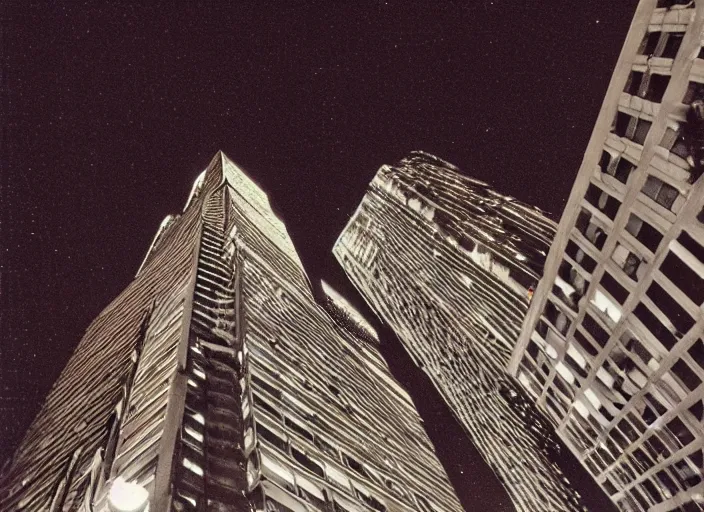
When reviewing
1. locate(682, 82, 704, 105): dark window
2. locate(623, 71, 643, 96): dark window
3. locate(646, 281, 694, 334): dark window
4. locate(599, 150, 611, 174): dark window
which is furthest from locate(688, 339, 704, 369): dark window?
locate(623, 71, 643, 96): dark window

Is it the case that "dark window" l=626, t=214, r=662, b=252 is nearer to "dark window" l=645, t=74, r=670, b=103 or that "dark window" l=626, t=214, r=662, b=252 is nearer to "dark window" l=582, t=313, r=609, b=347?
"dark window" l=645, t=74, r=670, b=103

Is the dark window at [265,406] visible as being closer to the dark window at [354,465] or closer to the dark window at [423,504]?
the dark window at [354,465]

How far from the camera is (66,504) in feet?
57.3

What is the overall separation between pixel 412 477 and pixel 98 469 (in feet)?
76.6

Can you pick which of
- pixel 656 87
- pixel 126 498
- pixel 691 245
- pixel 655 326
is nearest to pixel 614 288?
pixel 655 326

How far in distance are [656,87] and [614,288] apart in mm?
9797

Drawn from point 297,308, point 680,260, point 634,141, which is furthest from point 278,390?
point 297,308

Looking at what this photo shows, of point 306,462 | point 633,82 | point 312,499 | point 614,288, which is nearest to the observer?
point 312,499

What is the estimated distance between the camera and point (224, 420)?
1808cm

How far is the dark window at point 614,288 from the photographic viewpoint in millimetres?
27953

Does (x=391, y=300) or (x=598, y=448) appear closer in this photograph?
(x=598, y=448)

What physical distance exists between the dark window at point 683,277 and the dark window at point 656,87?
6307mm

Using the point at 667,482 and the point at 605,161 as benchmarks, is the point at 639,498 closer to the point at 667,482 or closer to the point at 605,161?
the point at 667,482

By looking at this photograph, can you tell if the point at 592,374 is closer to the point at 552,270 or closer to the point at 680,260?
the point at 552,270
